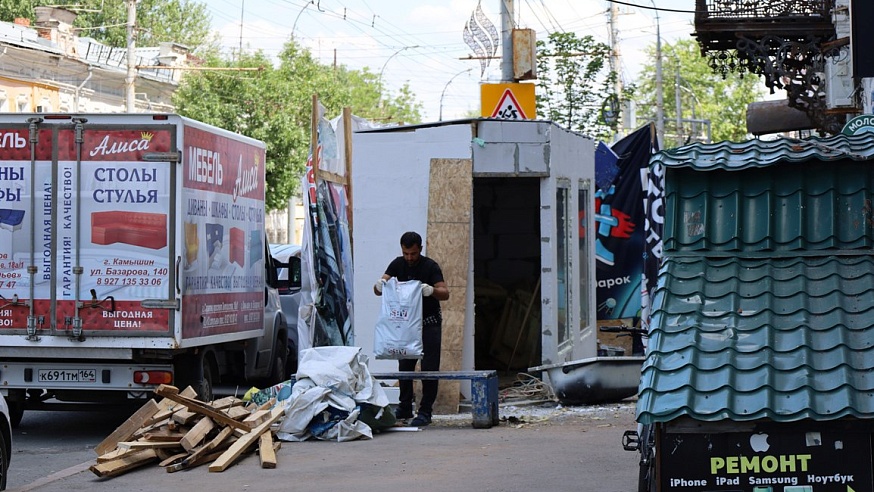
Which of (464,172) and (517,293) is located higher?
(464,172)

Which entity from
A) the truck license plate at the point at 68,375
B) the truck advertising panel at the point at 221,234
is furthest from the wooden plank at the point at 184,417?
the truck license plate at the point at 68,375

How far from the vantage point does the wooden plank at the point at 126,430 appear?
379 inches

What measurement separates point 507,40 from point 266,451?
9.39m

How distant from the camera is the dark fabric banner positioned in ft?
59.0

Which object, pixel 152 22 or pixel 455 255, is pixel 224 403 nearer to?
pixel 455 255

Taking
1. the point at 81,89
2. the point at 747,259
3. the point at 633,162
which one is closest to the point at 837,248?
the point at 747,259

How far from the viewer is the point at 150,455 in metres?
9.40

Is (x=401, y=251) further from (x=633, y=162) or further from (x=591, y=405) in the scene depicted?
(x=633, y=162)

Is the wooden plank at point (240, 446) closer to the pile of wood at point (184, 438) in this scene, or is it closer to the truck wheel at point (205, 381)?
the pile of wood at point (184, 438)

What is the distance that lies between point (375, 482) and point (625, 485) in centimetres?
175

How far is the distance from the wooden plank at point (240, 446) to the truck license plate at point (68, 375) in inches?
80.3

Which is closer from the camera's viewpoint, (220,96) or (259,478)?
(259,478)

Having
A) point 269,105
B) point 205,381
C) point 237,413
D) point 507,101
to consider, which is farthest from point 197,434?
point 269,105

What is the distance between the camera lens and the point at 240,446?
31.2 ft
